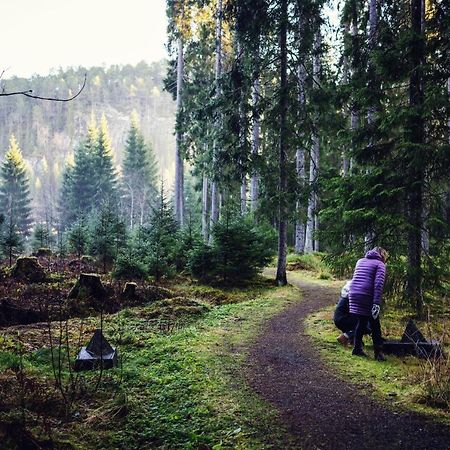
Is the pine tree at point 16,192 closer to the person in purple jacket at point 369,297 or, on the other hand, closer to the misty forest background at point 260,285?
the misty forest background at point 260,285

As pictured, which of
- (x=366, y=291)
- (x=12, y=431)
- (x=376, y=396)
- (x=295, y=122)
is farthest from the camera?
(x=295, y=122)

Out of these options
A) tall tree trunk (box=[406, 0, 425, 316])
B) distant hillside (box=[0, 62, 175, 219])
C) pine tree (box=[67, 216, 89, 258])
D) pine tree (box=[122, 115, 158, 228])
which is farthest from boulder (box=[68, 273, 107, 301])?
distant hillside (box=[0, 62, 175, 219])

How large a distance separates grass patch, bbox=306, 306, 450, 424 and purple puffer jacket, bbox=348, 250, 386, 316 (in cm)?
79

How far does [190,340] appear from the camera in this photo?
7.23 metres

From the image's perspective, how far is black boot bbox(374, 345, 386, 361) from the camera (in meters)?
6.21

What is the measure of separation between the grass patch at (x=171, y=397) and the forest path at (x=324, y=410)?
0.23 metres

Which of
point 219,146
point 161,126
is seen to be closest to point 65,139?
point 161,126

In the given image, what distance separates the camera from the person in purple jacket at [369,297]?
631cm

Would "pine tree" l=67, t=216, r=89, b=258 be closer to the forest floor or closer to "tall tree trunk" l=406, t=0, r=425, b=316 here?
the forest floor

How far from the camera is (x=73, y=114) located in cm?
12288

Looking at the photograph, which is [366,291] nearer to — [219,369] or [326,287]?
[219,369]

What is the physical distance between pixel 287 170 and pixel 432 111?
18.8 ft

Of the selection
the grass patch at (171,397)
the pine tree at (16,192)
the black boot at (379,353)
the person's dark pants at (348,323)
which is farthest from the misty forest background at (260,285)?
the pine tree at (16,192)

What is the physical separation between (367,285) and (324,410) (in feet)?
8.47
